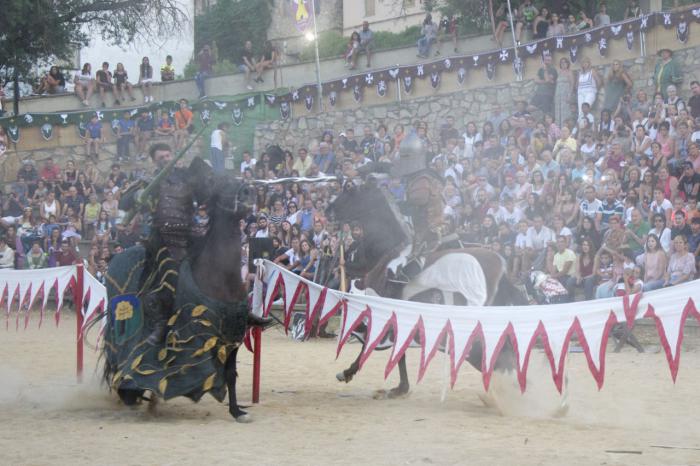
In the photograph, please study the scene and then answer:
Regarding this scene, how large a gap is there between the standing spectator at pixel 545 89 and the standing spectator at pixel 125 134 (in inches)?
415

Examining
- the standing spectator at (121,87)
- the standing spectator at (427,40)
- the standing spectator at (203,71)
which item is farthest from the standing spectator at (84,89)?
the standing spectator at (427,40)

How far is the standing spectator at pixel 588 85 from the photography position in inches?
762

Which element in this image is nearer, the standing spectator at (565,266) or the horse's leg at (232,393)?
the horse's leg at (232,393)

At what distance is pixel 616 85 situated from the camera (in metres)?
19.3

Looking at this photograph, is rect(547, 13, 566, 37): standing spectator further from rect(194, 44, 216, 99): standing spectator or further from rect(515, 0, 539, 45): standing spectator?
rect(194, 44, 216, 99): standing spectator

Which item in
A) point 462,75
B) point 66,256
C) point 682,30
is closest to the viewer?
point 66,256

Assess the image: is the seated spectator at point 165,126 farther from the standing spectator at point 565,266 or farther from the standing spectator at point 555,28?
the standing spectator at point 565,266

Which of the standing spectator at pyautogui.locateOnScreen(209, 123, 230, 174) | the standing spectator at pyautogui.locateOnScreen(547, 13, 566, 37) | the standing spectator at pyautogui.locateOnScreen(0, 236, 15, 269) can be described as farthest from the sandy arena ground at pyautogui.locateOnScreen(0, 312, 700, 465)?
the standing spectator at pyautogui.locateOnScreen(547, 13, 566, 37)

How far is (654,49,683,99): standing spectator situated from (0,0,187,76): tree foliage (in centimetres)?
1304

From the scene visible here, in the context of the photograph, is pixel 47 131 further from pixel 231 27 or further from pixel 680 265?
pixel 680 265

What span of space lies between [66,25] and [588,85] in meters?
14.5

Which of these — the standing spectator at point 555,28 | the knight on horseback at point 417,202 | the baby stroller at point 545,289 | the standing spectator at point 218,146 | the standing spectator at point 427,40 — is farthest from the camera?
the standing spectator at point 427,40

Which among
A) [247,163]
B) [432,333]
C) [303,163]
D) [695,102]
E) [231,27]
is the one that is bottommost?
[432,333]

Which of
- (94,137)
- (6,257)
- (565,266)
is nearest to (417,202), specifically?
(565,266)
